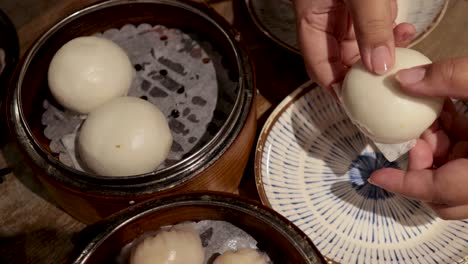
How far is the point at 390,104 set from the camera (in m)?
0.91

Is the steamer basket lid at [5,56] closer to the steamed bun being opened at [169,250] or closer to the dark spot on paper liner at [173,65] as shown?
the dark spot on paper liner at [173,65]

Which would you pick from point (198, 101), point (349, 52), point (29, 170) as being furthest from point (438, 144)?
point (29, 170)

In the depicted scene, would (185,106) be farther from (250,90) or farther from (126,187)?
(126,187)

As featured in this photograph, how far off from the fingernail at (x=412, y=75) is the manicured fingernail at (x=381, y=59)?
0.04 metres

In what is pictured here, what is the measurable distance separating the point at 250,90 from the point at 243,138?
0.38ft

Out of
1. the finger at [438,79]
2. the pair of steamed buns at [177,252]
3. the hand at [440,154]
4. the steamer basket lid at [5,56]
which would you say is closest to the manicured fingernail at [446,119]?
the hand at [440,154]

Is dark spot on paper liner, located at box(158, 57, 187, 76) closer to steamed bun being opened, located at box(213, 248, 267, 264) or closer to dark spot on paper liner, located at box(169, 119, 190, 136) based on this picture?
dark spot on paper liner, located at box(169, 119, 190, 136)

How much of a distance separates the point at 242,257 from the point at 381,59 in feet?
1.51

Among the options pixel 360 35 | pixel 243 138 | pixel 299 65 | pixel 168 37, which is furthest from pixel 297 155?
pixel 168 37

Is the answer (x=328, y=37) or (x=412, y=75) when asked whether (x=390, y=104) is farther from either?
(x=328, y=37)

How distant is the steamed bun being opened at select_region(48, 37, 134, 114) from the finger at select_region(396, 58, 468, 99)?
2.40ft

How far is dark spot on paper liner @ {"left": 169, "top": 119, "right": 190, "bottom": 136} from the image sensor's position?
130 cm

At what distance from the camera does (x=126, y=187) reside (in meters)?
1.06

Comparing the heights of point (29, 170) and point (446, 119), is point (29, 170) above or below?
below
